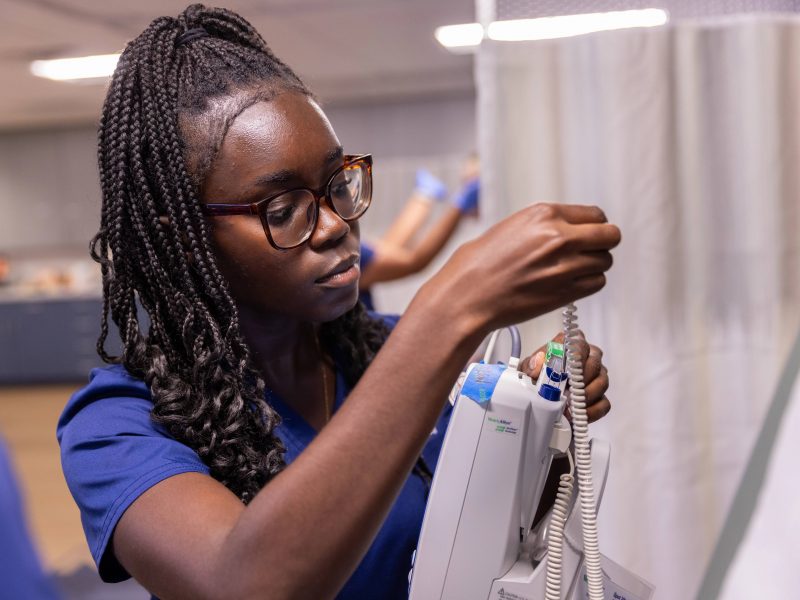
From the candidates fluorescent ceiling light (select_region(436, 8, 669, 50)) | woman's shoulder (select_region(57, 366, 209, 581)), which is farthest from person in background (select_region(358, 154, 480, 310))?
woman's shoulder (select_region(57, 366, 209, 581))

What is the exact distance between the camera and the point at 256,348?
949 millimetres

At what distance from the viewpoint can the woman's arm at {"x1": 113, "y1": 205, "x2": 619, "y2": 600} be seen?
0.56 metres

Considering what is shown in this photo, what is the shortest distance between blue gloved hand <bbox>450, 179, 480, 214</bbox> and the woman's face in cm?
207

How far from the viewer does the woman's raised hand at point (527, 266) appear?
0.56 meters

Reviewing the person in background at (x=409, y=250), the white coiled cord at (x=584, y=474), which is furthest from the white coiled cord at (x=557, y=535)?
the person in background at (x=409, y=250)

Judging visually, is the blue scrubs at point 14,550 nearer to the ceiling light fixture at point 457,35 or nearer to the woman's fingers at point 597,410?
the woman's fingers at point 597,410

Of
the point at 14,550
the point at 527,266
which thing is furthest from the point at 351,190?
the point at 14,550

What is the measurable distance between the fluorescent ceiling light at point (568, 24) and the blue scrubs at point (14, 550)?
1.33m

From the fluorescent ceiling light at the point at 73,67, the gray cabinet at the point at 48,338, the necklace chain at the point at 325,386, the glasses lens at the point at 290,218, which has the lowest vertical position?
the gray cabinet at the point at 48,338

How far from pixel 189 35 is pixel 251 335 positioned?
37 cm

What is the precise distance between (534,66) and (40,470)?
13.0 ft

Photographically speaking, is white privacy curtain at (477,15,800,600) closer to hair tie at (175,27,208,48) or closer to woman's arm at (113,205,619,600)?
hair tie at (175,27,208,48)

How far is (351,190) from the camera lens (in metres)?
0.89

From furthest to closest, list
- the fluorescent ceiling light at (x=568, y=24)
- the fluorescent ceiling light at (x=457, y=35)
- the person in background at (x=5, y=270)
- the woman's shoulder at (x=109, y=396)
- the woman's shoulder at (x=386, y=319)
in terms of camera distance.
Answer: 1. the person in background at (x=5, y=270)
2. the fluorescent ceiling light at (x=457, y=35)
3. the fluorescent ceiling light at (x=568, y=24)
4. the woman's shoulder at (x=386, y=319)
5. the woman's shoulder at (x=109, y=396)
